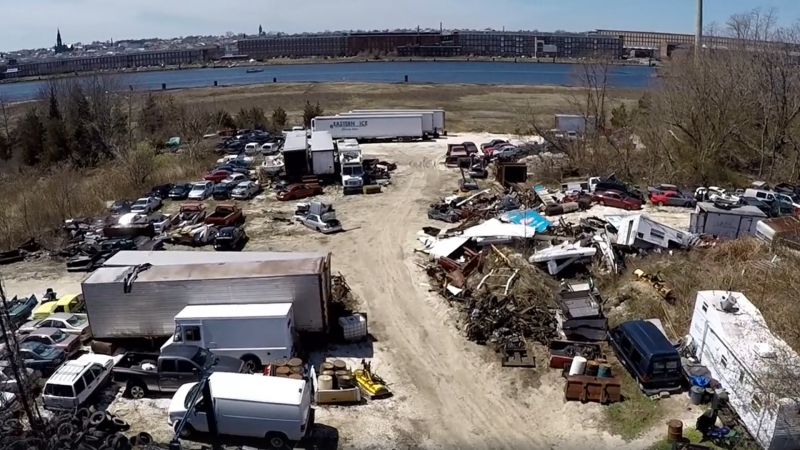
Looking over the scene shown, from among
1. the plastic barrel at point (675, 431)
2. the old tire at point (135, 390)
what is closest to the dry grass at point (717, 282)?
the plastic barrel at point (675, 431)

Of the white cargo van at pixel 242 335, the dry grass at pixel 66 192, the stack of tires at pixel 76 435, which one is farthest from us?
the dry grass at pixel 66 192

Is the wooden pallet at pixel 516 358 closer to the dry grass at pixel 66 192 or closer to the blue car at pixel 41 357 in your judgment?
the blue car at pixel 41 357

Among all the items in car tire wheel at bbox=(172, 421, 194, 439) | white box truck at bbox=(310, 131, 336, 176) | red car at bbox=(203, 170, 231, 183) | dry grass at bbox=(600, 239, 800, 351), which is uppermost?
white box truck at bbox=(310, 131, 336, 176)

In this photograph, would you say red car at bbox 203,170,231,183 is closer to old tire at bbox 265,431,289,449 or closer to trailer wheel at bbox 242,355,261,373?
trailer wheel at bbox 242,355,261,373

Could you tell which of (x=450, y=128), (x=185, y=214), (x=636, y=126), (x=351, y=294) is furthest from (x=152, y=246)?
(x=450, y=128)

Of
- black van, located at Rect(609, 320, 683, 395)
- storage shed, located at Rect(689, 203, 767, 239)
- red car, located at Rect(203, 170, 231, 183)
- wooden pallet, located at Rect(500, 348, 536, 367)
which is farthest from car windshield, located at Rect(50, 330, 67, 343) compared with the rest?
storage shed, located at Rect(689, 203, 767, 239)

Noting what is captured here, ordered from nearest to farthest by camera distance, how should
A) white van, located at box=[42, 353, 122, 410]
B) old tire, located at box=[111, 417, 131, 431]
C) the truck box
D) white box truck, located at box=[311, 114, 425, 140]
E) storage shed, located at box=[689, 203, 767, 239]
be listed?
1. old tire, located at box=[111, 417, 131, 431]
2. white van, located at box=[42, 353, 122, 410]
3. the truck box
4. storage shed, located at box=[689, 203, 767, 239]
5. white box truck, located at box=[311, 114, 425, 140]

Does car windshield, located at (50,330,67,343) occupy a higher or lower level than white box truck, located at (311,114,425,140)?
lower
